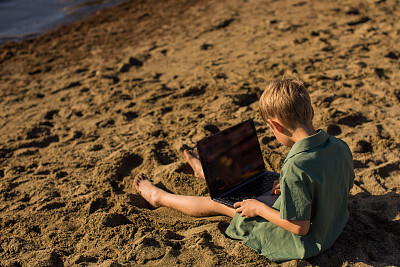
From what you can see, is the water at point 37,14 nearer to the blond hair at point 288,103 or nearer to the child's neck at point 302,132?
the blond hair at point 288,103

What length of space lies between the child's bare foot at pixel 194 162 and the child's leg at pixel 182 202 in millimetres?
387

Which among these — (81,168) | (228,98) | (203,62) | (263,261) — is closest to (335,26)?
(203,62)

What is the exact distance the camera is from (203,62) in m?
5.83

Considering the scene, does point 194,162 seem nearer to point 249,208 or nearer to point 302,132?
point 249,208

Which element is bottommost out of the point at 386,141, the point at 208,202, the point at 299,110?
the point at 386,141

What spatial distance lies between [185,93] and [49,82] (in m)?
2.18

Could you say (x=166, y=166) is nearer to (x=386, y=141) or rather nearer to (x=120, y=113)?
(x=120, y=113)

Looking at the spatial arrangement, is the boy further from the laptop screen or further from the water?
the water

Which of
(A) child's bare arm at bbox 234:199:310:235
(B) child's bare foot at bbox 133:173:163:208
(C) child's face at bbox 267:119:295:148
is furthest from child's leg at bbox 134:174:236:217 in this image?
(C) child's face at bbox 267:119:295:148

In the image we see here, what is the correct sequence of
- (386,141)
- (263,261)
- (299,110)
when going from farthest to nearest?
(386,141), (263,261), (299,110)

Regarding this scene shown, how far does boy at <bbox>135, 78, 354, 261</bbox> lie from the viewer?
2176 mm

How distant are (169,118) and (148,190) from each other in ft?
4.41

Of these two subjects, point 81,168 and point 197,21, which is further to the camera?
point 197,21

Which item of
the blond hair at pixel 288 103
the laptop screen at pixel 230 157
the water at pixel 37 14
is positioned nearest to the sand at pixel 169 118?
the laptop screen at pixel 230 157
